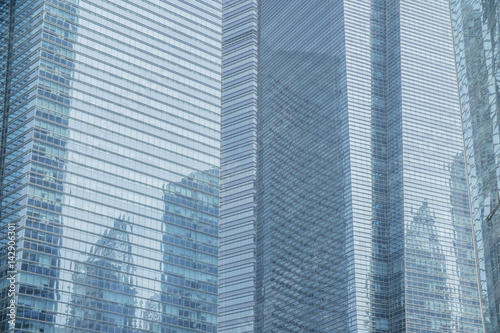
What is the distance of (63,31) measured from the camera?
122812 mm

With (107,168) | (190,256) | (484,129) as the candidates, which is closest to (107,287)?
(190,256)

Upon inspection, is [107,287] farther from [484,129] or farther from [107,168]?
[484,129]

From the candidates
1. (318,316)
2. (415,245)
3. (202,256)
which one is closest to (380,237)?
(415,245)

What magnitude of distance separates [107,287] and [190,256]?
16677 millimetres

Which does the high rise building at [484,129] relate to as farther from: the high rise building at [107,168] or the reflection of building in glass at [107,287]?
the high rise building at [107,168]

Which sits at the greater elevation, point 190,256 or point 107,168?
point 107,168

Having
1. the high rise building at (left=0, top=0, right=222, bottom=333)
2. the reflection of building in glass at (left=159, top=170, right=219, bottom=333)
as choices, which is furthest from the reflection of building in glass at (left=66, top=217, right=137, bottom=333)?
the reflection of building in glass at (left=159, top=170, right=219, bottom=333)

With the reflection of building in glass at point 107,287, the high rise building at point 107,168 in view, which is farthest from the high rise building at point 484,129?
the high rise building at point 107,168

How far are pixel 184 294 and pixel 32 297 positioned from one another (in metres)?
Answer: 25.5

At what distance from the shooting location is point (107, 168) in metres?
121

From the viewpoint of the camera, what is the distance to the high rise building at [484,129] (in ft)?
213

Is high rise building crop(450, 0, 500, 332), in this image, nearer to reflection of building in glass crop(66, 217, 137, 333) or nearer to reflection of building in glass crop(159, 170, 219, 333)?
reflection of building in glass crop(66, 217, 137, 333)

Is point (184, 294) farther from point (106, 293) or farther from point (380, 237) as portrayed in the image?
point (380, 237)

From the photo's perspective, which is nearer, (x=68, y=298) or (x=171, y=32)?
(x=68, y=298)
